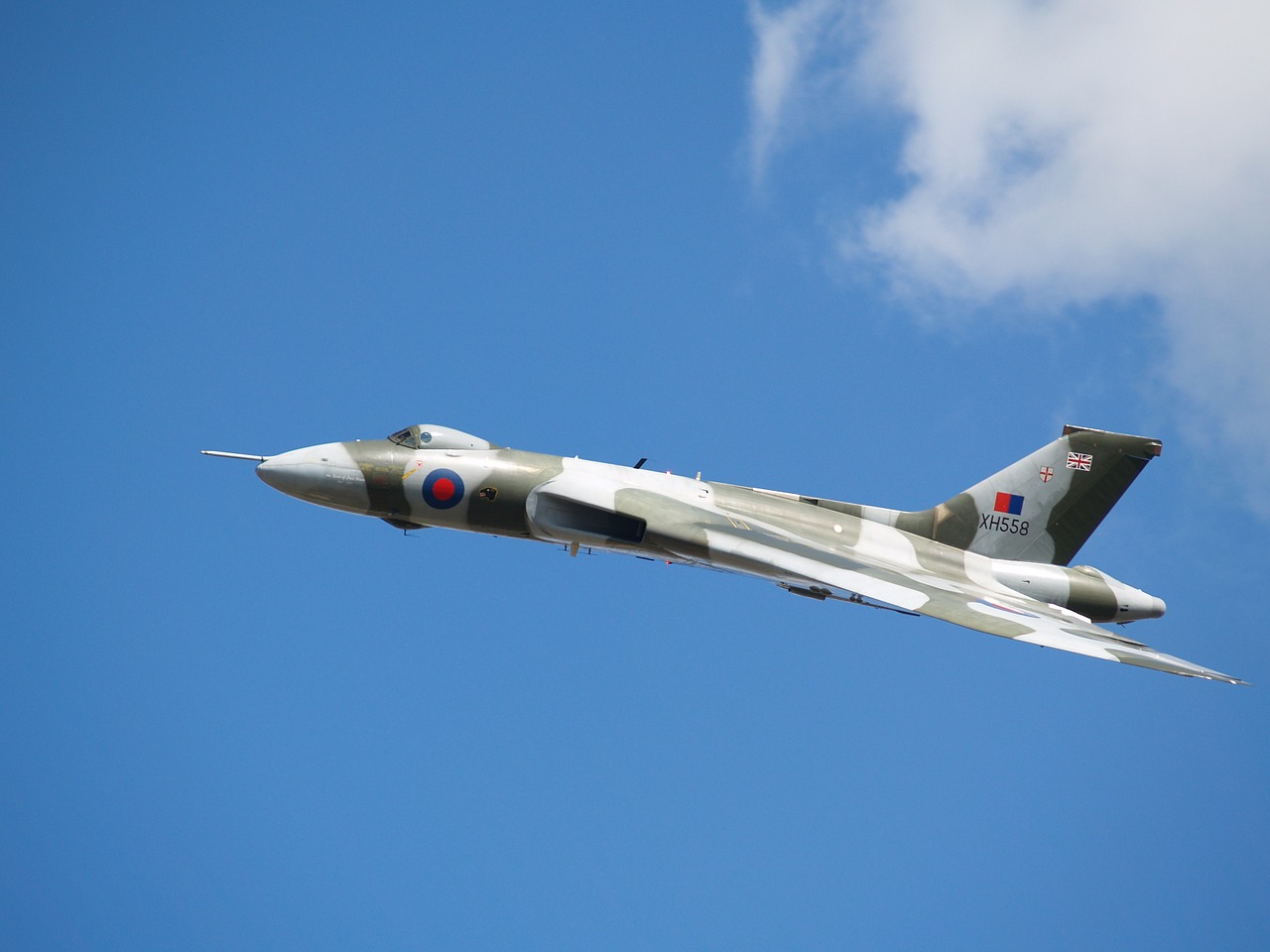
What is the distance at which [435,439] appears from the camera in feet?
86.2

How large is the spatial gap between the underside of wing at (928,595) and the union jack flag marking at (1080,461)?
14.5ft

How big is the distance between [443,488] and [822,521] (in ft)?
29.1

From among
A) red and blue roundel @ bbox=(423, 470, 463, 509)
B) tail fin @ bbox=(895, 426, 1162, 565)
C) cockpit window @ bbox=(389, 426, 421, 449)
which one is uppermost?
tail fin @ bbox=(895, 426, 1162, 565)

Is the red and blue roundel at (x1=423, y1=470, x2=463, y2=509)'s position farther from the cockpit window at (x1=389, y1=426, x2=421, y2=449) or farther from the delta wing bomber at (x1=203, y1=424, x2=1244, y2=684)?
the cockpit window at (x1=389, y1=426, x2=421, y2=449)

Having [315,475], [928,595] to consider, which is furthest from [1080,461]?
[315,475]

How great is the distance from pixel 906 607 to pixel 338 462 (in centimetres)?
1254

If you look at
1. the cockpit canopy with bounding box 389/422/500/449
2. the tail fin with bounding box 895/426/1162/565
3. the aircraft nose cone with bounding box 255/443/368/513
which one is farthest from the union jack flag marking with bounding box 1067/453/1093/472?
the aircraft nose cone with bounding box 255/443/368/513

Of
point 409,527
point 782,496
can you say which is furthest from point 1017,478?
point 409,527

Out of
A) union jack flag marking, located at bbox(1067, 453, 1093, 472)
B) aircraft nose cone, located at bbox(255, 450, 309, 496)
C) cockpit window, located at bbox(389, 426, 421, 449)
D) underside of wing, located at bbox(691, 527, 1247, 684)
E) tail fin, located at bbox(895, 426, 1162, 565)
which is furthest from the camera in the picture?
union jack flag marking, located at bbox(1067, 453, 1093, 472)

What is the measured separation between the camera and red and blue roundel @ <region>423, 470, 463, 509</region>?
25.7m

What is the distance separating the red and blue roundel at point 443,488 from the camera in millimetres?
25719

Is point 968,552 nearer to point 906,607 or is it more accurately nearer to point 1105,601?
point 1105,601

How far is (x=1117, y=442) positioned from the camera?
2947cm

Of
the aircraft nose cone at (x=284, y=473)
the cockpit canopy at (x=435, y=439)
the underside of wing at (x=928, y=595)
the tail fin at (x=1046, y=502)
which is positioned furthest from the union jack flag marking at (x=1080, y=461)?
the aircraft nose cone at (x=284, y=473)
